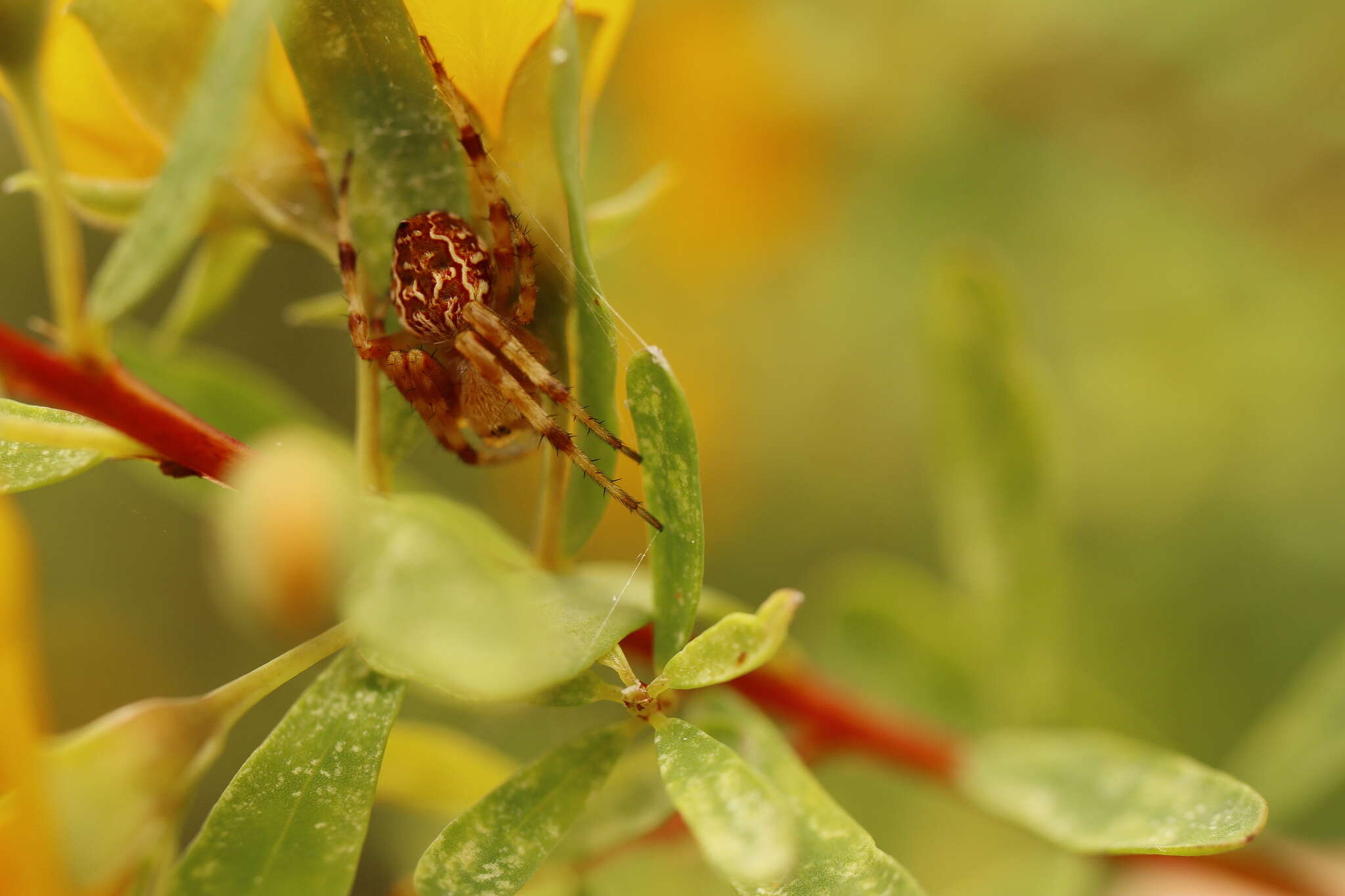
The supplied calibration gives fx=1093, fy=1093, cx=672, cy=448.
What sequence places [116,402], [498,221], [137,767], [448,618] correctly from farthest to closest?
[498,221]
[116,402]
[137,767]
[448,618]

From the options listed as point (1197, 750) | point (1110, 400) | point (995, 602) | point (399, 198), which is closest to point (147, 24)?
point (399, 198)

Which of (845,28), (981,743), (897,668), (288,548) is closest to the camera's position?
(288,548)

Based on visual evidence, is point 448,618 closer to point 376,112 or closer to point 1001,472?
point 376,112

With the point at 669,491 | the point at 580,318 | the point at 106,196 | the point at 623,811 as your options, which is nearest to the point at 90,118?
the point at 106,196

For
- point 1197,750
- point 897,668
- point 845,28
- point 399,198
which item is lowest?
point 1197,750

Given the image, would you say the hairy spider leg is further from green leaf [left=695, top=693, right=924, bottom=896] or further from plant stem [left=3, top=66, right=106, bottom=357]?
green leaf [left=695, top=693, right=924, bottom=896]

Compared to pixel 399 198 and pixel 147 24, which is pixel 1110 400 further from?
pixel 147 24

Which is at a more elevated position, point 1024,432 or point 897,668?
point 1024,432
